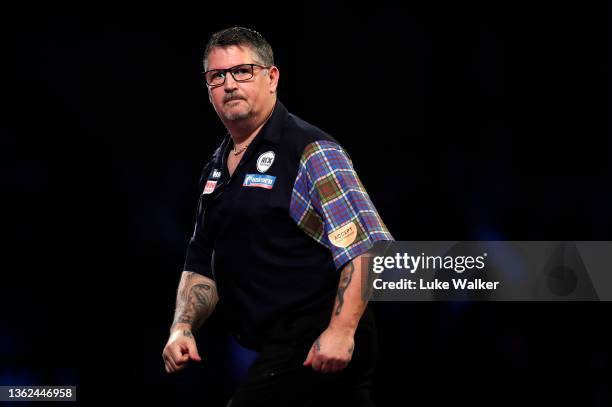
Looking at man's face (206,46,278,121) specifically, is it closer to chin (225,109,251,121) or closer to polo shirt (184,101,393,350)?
chin (225,109,251,121)

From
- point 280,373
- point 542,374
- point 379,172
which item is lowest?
point 280,373

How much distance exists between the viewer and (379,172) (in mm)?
5109

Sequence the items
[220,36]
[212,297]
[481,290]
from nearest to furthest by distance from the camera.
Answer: [220,36] → [212,297] → [481,290]

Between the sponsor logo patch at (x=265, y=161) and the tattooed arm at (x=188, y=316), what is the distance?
2.08ft

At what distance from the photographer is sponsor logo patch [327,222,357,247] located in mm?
2621

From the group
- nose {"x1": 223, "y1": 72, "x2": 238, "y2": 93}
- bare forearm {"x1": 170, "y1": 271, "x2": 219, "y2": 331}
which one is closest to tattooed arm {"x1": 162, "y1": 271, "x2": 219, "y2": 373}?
bare forearm {"x1": 170, "y1": 271, "x2": 219, "y2": 331}

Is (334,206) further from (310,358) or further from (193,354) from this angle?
(193,354)

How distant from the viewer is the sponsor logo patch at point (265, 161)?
2825 mm

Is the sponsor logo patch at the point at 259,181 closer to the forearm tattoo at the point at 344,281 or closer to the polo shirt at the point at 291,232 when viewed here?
the polo shirt at the point at 291,232

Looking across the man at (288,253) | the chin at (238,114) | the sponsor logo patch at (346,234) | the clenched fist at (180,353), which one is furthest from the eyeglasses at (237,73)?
the clenched fist at (180,353)

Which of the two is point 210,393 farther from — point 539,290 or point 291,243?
point 291,243

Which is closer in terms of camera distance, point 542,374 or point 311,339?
point 311,339

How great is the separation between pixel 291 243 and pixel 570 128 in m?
3.01

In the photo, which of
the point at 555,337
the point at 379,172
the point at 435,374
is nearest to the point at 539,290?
the point at 555,337
